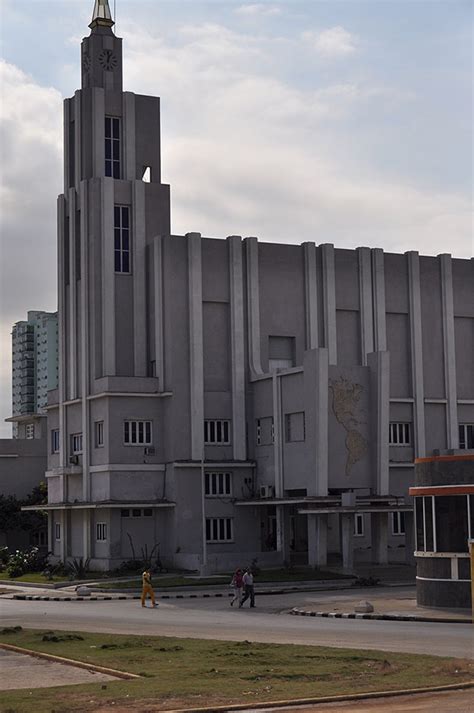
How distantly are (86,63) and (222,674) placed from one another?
5640cm

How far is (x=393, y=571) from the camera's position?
58.1m

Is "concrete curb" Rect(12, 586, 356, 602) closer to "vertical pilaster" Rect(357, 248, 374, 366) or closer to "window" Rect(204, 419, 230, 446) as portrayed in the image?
"window" Rect(204, 419, 230, 446)

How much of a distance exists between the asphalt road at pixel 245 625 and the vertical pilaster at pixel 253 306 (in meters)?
23.5

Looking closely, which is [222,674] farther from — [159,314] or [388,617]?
[159,314]

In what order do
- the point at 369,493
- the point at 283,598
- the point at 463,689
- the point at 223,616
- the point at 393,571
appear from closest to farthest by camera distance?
the point at 463,689 → the point at 223,616 → the point at 283,598 → the point at 393,571 → the point at 369,493

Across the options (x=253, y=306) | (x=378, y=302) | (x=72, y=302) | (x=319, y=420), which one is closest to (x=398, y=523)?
(x=319, y=420)

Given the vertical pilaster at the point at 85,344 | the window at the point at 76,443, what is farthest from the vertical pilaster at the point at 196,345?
the window at the point at 76,443

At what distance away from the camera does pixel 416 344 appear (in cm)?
7156

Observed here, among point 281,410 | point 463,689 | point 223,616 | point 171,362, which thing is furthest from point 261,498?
point 463,689

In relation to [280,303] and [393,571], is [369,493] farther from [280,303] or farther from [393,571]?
[280,303]

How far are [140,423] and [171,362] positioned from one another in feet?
12.3

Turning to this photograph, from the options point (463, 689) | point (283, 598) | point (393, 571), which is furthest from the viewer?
point (393, 571)

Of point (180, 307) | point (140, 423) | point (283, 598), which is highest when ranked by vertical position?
point (180, 307)

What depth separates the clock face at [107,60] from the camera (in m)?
71.5
